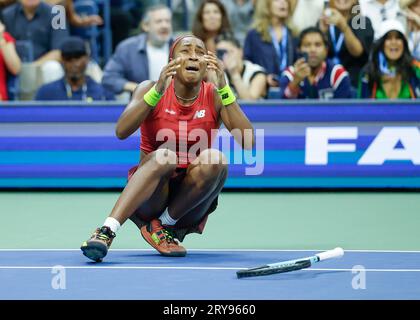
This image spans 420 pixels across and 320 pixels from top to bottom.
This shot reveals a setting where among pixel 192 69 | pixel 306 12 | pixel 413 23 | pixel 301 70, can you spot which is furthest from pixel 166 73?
pixel 413 23

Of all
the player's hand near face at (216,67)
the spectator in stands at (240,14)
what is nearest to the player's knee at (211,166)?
the player's hand near face at (216,67)

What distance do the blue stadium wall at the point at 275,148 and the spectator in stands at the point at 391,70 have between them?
562 mm

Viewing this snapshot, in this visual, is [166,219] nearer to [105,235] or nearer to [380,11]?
[105,235]

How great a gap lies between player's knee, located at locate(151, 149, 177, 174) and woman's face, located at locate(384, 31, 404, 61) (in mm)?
4777

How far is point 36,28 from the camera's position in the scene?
508 inches

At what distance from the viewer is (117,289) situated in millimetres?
6312

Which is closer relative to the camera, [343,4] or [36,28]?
[343,4]

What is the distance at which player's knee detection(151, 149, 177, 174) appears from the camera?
726 centimetres

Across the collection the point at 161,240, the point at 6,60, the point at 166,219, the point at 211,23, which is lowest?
the point at 161,240

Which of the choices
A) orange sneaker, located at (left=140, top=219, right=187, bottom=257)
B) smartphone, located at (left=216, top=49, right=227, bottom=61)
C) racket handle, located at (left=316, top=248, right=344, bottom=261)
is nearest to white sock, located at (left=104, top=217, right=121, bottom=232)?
orange sneaker, located at (left=140, top=219, right=187, bottom=257)

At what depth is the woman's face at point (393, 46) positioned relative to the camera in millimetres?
11383

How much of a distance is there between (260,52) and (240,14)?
6.48ft

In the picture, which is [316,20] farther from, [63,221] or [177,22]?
[63,221]

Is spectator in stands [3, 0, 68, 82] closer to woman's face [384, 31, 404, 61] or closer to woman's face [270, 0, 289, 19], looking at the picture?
woman's face [270, 0, 289, 19]
